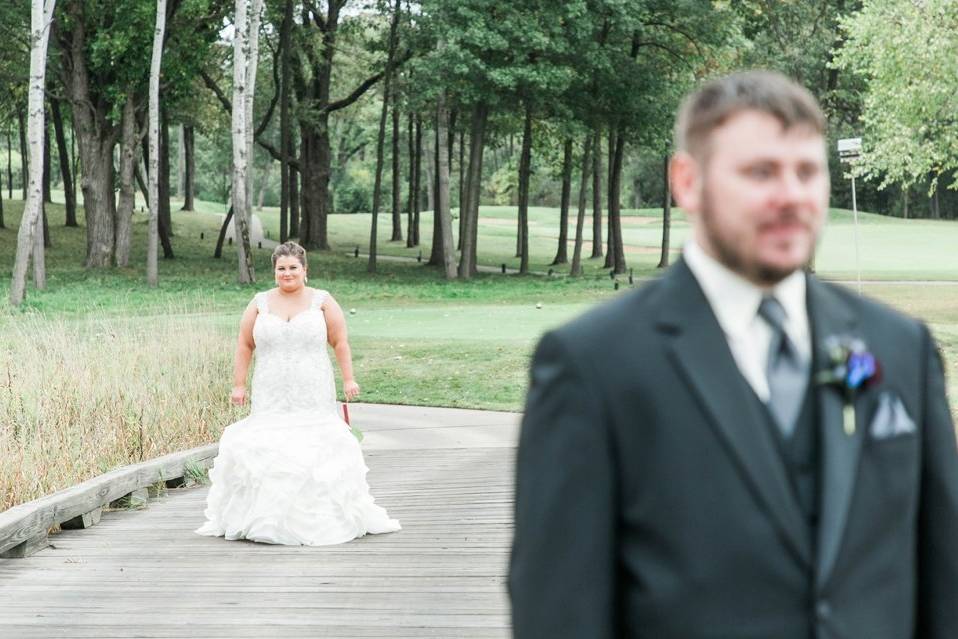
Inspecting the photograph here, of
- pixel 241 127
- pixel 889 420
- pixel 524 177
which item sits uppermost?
pixel 241 127

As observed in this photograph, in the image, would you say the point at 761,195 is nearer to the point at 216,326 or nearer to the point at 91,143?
the point at 216,326

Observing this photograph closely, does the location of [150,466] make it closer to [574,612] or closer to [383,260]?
[574,612]

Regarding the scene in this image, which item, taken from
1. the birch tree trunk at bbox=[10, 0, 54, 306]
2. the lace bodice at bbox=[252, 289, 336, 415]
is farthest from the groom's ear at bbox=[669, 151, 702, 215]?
the birch tree trunk at bbox=[10, 0, 54, 306]

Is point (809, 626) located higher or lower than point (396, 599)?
higher

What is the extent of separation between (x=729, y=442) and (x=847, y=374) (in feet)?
0.73

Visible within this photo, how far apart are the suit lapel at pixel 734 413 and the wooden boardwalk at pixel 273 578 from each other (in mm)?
4460

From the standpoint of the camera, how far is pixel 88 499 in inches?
399

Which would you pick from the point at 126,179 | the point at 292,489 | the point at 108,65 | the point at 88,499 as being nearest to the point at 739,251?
the point at 292,489

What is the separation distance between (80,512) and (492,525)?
2.95m

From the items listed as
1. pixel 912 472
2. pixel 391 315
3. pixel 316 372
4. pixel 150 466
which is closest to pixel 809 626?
pixel 912 472

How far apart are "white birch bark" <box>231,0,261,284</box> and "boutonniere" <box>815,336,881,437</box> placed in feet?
120

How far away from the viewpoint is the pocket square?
7.40 ft

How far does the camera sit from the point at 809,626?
2207mm

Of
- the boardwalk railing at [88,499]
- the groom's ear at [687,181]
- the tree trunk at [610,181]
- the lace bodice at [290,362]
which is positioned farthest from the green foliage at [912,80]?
the groom's ear at [687,181]
